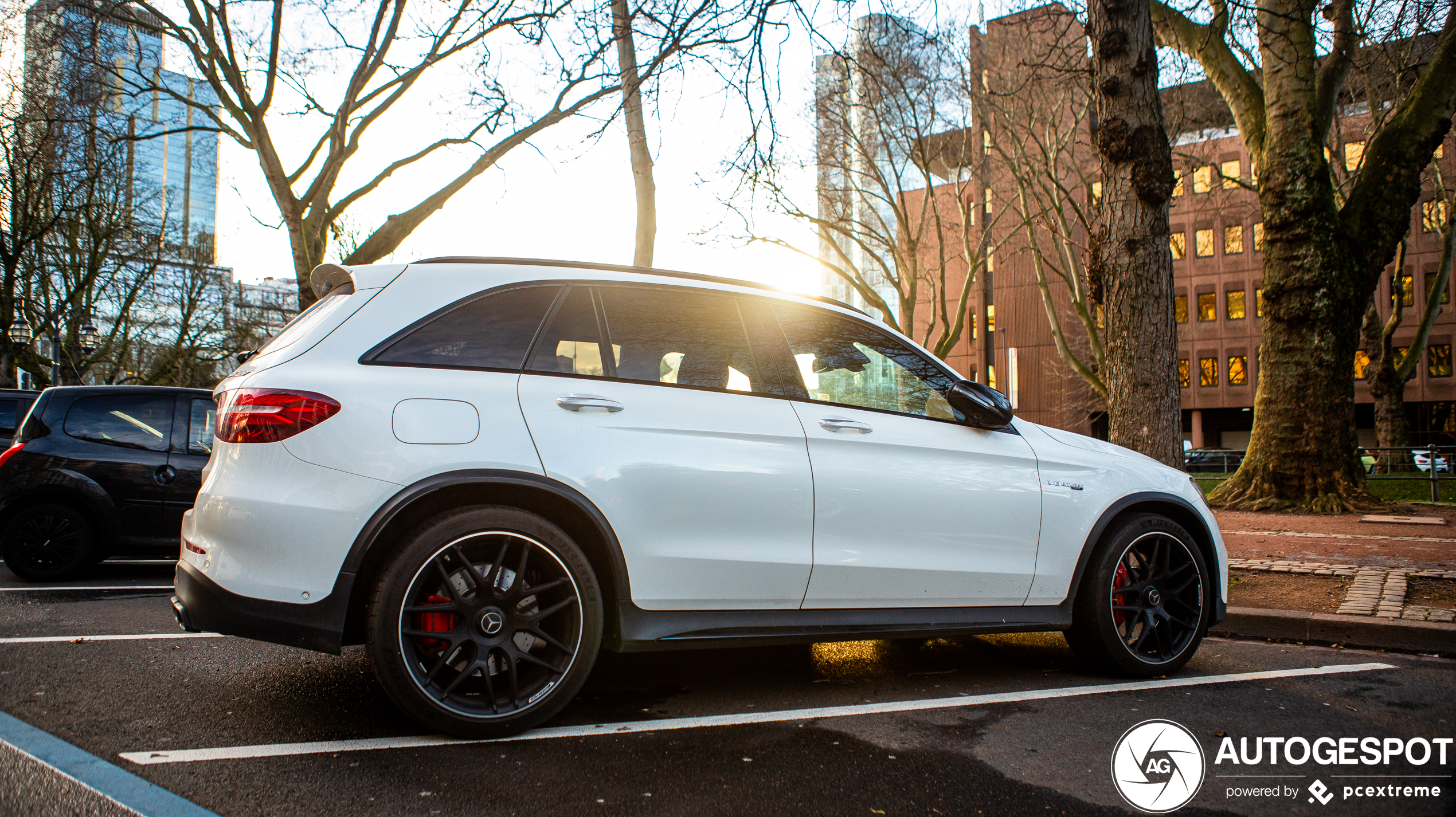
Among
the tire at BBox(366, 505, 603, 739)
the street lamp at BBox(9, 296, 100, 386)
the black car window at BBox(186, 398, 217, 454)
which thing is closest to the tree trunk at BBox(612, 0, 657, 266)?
the black car window at BBox(186, 398, 217, 454)

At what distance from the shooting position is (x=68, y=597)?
623 centimetres

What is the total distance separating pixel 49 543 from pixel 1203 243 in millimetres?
48832

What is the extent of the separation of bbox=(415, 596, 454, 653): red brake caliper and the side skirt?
1.93 feet

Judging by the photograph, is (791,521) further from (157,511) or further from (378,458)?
(157,511)

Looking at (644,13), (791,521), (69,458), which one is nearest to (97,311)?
(69,458)

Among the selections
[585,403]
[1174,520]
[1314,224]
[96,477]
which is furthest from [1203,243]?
[585,403]

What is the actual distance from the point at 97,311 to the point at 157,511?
2952 cm

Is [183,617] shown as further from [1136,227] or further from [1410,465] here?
[1410,465]

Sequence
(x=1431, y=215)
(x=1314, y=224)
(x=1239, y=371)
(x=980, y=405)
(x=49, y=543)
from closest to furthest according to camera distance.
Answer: (x=980, y=405) → (x=49, y=543) → (x=1314, y=224) → (x=1431, y=215) → (x=1239, y=371)

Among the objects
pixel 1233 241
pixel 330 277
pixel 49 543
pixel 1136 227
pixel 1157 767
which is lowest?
pixel 1157 767

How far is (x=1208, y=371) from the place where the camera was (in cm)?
4522

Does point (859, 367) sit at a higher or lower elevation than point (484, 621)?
higher

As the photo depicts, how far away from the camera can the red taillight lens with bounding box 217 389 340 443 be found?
9.90ft

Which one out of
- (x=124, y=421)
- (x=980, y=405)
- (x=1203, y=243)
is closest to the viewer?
(x=980, y=405)
